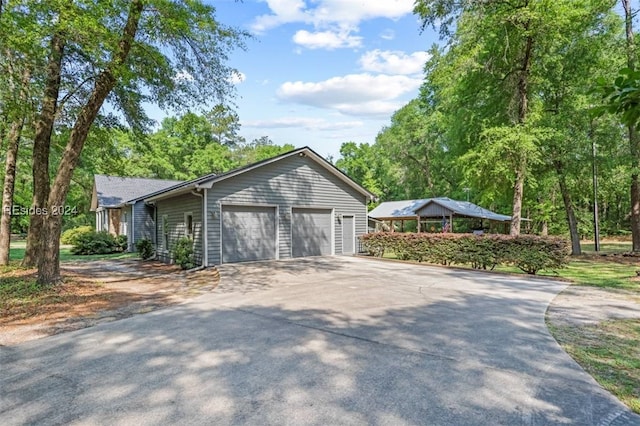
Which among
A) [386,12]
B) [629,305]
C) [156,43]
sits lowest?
[629,305]

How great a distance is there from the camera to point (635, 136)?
16.0 metres

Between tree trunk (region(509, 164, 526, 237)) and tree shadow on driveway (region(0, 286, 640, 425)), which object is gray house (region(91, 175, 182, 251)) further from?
tree trunk (region(509, 164, 526, 237))

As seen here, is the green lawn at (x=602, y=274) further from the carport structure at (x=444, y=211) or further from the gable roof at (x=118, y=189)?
the gable roof at (x=118, y=189)

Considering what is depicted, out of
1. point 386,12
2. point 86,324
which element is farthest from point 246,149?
point 86,324

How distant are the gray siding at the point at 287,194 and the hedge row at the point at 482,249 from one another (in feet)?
8.29

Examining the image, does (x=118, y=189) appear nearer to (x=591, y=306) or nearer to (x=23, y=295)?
(x=23, y=295)

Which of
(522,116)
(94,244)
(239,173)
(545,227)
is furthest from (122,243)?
(545,227)

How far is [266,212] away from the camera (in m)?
14.0

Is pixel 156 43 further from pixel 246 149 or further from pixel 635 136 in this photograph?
pixel 246 149

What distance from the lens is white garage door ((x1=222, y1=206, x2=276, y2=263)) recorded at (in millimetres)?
12859

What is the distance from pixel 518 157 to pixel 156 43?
12.2m

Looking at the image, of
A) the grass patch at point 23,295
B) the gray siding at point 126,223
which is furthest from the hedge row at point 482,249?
the gray siding at point 126,223

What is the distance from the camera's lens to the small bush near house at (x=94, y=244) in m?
19.5

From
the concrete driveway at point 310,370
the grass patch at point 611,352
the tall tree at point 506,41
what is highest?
the tall tree at point 506,41
